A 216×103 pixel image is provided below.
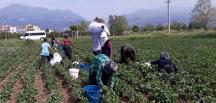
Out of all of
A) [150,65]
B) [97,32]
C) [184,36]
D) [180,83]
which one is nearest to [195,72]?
[150,65]

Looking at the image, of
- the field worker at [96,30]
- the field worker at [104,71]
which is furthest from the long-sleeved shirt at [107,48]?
the field worker at [104,71]

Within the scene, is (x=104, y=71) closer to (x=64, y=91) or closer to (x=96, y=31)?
(x=96, y=31)

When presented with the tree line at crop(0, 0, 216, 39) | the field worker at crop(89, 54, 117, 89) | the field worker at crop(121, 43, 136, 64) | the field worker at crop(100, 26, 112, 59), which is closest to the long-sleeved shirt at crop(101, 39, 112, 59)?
the field worker at crop(100, 26, 112, 59)

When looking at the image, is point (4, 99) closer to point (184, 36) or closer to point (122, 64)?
point (122, 64)

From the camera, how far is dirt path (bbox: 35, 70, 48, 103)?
38.8ft

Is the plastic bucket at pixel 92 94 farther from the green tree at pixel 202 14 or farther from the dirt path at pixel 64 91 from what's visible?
the green tree at pixel 202 14

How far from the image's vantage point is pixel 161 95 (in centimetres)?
1046

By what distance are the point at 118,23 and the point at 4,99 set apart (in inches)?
2778

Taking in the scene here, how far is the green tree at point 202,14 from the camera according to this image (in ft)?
256

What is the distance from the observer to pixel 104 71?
11.2 m

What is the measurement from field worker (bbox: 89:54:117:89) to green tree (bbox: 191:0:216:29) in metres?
68.2

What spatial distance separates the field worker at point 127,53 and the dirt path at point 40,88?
321cm

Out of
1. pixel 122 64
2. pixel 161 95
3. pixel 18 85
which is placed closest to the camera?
pixel 161 95

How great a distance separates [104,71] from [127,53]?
636 cm
